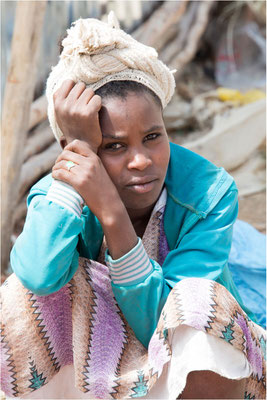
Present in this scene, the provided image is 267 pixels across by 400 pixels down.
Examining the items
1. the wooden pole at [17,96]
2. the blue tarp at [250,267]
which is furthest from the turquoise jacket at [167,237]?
the wooden pole at [17,96]

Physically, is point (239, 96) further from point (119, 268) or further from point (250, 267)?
point (119, 268)

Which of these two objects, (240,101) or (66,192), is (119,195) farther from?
(240,101)

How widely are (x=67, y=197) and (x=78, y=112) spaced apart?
33cm

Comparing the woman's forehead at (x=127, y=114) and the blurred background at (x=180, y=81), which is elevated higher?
the woman's forehead at (x=127, y=114)

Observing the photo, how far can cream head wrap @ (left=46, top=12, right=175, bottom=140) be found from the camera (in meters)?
2.09

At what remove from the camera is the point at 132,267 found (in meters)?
1.91

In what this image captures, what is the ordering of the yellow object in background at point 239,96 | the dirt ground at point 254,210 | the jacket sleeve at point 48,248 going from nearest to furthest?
the jacket sleeve at point 48,248 → the dirt ground at point 254,210 → the yellow object in background at point 239,96

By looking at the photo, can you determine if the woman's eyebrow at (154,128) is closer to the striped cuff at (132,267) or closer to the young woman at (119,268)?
the young woman at (119,268)

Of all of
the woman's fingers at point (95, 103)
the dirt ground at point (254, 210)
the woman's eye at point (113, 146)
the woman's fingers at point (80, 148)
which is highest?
the woman's fingers at point (95, 103)

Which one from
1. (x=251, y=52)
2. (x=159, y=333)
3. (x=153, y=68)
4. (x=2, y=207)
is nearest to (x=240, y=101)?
(x=251, y=52)

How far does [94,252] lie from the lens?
2.32 meters

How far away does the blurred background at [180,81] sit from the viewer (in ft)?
11.6

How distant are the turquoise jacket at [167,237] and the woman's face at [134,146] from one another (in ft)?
0.59

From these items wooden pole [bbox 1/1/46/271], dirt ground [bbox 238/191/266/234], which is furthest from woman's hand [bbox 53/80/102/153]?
dirt ground [bbox 238/191/266/234]
